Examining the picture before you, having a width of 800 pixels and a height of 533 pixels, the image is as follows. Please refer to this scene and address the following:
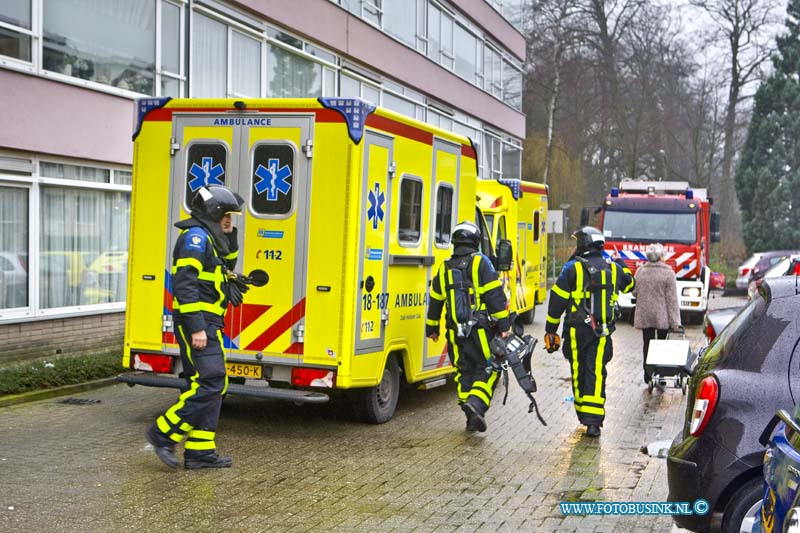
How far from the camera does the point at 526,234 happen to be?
18688 millimetres

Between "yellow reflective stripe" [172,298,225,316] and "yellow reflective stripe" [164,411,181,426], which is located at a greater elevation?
"yellow reflective stripe" [172,298,225,316]

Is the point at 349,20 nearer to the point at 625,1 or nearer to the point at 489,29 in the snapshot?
the point at 489,29

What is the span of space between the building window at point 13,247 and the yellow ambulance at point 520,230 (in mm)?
6574

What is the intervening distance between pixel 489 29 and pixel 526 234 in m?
14.8

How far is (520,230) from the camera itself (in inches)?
713

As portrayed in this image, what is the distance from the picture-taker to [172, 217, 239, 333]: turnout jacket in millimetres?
7277

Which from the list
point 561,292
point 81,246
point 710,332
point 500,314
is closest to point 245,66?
point 81,246

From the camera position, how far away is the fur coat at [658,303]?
12.3 meters

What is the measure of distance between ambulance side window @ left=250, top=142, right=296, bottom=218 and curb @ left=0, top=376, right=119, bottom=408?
3.29 m

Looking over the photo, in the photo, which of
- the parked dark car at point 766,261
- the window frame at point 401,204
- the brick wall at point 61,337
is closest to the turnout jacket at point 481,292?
the window frame at point 401,204

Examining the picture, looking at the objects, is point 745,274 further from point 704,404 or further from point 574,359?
point 704,404

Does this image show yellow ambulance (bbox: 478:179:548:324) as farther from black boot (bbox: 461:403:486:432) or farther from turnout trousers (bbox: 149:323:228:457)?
turnout trousers (bbox: 149:323:228:457)

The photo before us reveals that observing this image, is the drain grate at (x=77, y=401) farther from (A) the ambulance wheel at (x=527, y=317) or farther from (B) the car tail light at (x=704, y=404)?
(A) the ambulance wheel at (x=527, y=317)

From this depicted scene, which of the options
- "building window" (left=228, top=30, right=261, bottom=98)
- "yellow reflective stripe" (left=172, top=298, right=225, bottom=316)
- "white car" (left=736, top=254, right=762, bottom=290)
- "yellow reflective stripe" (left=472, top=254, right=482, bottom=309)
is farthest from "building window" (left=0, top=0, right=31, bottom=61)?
"white car" (left=736, top=254, right=762, bottom=290)
